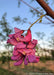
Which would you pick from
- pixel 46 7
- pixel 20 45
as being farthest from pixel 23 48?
pixel 46 7

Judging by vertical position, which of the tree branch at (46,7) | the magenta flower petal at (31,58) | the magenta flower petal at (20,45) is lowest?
the magenta flower petal at (31,58)

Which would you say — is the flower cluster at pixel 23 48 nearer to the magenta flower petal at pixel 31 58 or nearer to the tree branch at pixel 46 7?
the magenta flower petal at pixel 31 58

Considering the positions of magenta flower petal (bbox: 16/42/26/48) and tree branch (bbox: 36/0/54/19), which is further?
tree branch (bbox: 36/0/54/19)

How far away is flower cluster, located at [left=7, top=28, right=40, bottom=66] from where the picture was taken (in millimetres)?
817

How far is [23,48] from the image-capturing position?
0.83 m

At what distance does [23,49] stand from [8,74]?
8.63 m

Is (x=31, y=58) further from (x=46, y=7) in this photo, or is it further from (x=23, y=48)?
(x=46, y=7)

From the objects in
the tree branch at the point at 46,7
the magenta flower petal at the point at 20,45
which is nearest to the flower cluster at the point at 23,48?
the magenta flower petal at the point at 20,45

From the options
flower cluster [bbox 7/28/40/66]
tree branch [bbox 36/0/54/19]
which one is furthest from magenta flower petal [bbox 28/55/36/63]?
tree branch [bbox 36/0/54/19]

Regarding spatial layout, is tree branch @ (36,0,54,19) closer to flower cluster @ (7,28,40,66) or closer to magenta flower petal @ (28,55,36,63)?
flower cluster @ (7,28,40,66)

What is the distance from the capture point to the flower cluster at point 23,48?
2.68ft

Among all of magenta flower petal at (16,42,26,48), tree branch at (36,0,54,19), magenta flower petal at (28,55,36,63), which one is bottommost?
magenta flower petal at (28,55,36,63)

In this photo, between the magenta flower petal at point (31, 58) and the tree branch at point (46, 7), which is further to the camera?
the tree branch at point (46, 7)

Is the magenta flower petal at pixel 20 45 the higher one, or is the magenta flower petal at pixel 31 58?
the magenta flower petal at pixel 20 45
